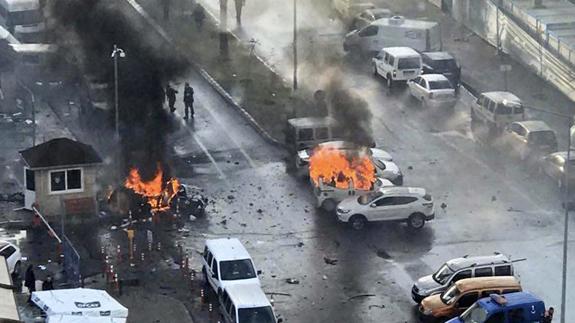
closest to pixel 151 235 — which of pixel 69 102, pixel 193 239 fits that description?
pixel 193 239

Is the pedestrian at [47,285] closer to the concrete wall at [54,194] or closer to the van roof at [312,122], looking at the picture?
the concrete wall at [54,194]

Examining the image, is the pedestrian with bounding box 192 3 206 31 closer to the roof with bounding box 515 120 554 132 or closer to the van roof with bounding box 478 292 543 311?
the roof with bounding box 515 120 554 132

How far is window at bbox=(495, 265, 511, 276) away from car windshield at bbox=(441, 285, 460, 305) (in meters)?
1.73

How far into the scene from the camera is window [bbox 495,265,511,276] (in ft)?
134

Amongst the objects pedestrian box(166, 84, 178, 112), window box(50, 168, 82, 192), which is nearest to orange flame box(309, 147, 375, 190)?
window box(50, 168, 82, 192)

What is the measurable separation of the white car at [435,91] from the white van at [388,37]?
592 centimetres

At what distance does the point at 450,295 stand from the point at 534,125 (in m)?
13.3

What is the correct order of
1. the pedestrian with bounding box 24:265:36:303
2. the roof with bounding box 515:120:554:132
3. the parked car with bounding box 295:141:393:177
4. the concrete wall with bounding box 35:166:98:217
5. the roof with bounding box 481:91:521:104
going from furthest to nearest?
1. the roof with bounding box 481:91:521:104
2. the roof with bounding box 515:120:554:132
3. the parked car with bounding box 295:141:393:177
4. the concrete wall with bounding box 35:166:98:217
5. the pedestrian with bounding box 24:265:36:303

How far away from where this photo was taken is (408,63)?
57906mm

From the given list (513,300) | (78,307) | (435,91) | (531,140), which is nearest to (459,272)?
(513,300)

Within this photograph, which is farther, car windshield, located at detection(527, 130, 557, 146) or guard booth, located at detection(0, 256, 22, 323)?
car windshield, located at detection(527, 130, 557, 146)

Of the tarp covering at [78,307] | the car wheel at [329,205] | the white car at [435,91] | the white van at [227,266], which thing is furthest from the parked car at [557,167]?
the tarp covering at [78,307]

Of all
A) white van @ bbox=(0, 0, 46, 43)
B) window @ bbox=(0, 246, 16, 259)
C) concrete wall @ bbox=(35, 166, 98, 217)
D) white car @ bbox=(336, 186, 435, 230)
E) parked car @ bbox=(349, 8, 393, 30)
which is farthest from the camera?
parked car @ bbox=(349, 8, 393, 30)

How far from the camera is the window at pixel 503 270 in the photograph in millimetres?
40812
